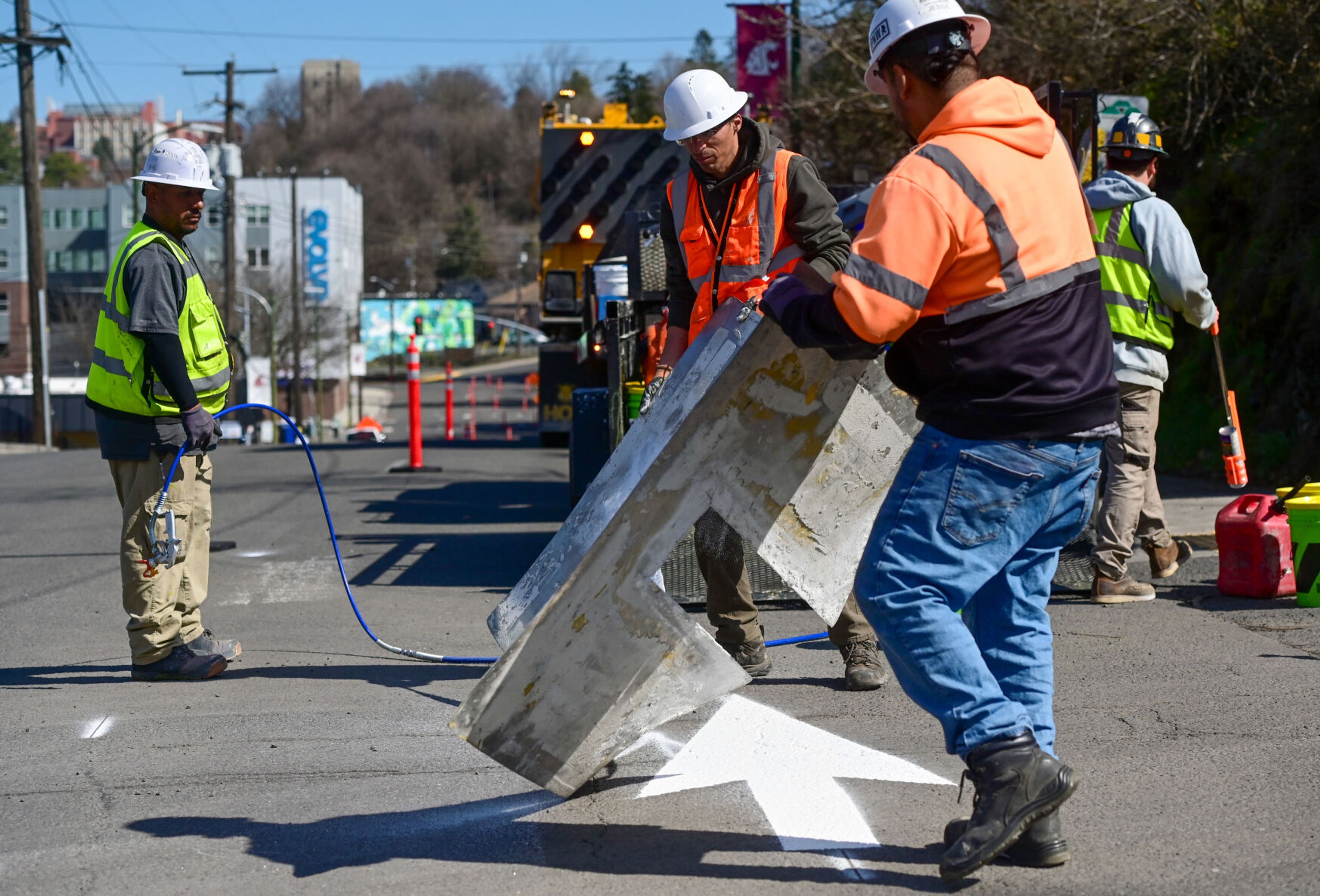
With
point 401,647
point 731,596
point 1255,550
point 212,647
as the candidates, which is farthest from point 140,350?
point 1255,550

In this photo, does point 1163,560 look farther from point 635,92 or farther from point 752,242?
point 635,92

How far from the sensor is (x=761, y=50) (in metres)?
19.0

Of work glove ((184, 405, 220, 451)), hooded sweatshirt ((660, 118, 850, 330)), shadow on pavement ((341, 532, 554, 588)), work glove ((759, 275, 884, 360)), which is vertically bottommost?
shadow on pavement ((341, 532, 554, 588))

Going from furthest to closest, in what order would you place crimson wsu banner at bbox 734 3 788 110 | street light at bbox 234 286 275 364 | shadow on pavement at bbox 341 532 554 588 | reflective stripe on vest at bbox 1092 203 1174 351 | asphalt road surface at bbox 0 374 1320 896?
street light at bbox 234 286 275 364
crimson wsu banner at bbox 734 3 788 110
shadow on pavement at bbox 341 532 554 588
reflective stripe on vest at bbox 1092 203 1174 351
asphalt road surface at bbox 0 374 1320 896

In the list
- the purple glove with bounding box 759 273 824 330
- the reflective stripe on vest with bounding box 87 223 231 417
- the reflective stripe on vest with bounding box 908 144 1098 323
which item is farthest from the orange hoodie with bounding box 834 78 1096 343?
the reflective stripe on vest with bounding box 87 223 231 417

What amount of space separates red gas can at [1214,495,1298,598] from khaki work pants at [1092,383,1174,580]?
426 mm

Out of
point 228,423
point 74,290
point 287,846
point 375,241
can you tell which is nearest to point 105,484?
point 287,846

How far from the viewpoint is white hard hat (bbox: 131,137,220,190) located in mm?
5238

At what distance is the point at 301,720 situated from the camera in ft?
15.3

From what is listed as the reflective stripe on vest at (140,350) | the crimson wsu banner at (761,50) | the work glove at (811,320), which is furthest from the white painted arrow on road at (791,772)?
the crimson wsu banner at (761,50)

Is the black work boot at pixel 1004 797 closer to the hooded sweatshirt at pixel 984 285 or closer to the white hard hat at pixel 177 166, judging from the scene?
the hooded sweatshirt at pixel 984 285

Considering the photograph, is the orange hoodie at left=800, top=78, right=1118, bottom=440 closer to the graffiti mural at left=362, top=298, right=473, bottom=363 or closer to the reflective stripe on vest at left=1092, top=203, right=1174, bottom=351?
the reflective stripe on vest at left=1092, top=203, right=1174, bottom=351

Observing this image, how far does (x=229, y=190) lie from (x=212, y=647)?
123 ft

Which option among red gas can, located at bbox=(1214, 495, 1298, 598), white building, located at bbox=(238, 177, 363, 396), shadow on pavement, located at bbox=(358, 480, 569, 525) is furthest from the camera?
white building, located at bbox=(238, 177, 363, 396)
